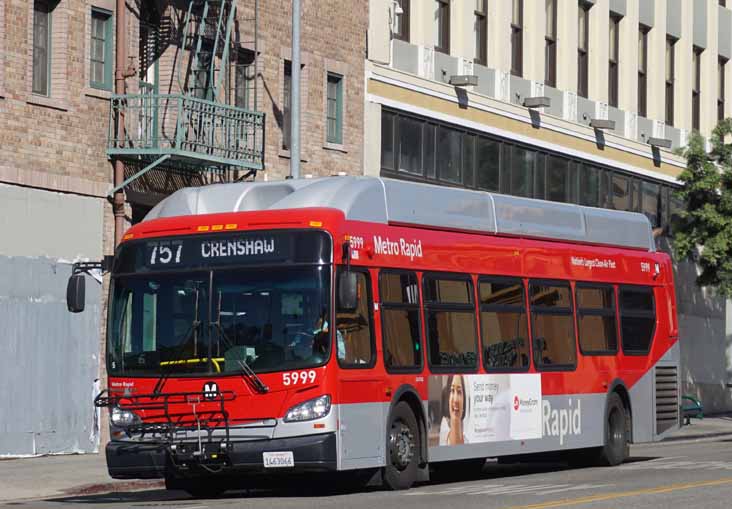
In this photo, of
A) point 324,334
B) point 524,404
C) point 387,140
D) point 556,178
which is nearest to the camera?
point 324,334

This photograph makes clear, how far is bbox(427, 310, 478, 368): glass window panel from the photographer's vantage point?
1897cm

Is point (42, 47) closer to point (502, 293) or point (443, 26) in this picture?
point (502, 293)

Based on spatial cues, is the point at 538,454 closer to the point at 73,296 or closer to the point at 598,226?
the point at 598,226

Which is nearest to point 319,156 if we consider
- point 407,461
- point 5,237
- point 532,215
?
point 5,237

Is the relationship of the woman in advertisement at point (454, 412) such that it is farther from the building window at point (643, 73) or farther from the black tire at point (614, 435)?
the building window at point (643, 73)

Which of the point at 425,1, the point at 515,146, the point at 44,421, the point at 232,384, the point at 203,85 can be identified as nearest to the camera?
the point at 232,384

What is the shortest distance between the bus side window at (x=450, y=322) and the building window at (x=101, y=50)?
882cm

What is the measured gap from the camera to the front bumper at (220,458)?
1669cm

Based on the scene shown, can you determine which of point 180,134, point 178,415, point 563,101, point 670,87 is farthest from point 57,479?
point 670,87

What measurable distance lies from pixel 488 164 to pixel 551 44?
529cm

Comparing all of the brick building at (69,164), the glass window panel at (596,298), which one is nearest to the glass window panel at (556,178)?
the brick building at (69,164)

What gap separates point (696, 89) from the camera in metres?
48.8

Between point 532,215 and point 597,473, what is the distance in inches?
130

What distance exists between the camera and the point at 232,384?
16969 mm
